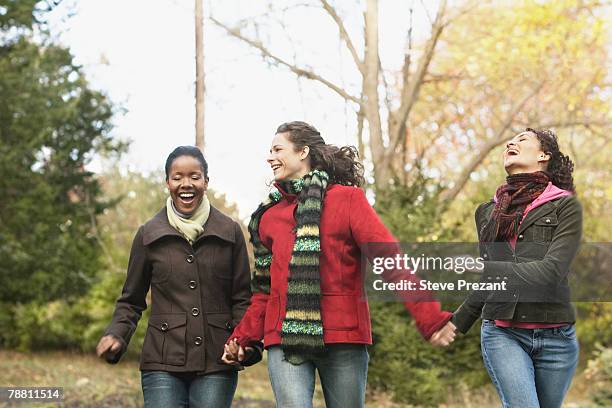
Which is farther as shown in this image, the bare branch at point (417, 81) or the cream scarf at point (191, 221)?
the bare branch at point (417, 81)

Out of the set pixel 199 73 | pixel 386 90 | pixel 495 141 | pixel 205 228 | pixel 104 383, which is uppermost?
pixel 386 90

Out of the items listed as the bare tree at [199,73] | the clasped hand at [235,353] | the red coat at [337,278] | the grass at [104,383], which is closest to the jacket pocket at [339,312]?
the red coat at [337,278]

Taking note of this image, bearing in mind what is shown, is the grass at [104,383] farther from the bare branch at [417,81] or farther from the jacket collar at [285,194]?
the jacket collar at [285,194]

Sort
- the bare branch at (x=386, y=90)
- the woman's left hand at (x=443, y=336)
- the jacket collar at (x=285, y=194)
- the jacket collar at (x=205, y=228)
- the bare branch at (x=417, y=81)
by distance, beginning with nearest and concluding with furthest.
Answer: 1. the woman's left hand at (x=443, y=336)
2. the jacket collar at (x=285, y=194)
3. the jacket collar at (x=205, y=228)
4. the bare branch at (x=417, y=81)
5. the bare branch at (x=386, y=90)

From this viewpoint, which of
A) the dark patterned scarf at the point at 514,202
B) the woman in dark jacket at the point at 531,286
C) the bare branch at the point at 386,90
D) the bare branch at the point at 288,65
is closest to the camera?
the woman in dark jacket at the point at 531,286

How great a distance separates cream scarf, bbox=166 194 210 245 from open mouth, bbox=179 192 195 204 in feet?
0.31

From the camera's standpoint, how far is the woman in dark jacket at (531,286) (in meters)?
3.90

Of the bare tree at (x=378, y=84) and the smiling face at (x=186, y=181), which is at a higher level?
the bare tree at (x=378, y=84)

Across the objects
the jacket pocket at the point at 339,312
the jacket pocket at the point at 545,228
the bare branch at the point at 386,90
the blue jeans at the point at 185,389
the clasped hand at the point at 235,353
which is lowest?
the blue jeans at the point at 185,389

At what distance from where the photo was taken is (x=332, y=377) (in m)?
3.89

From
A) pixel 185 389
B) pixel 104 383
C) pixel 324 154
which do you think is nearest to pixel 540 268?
pixel 324 154

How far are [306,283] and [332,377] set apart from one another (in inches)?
17.7

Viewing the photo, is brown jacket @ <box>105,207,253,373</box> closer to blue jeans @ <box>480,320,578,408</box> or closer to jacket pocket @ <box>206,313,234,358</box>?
jacket pocket @ <box>206,313,234,358</box>

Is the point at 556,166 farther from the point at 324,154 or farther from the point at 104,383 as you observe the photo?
the point at 104,383
